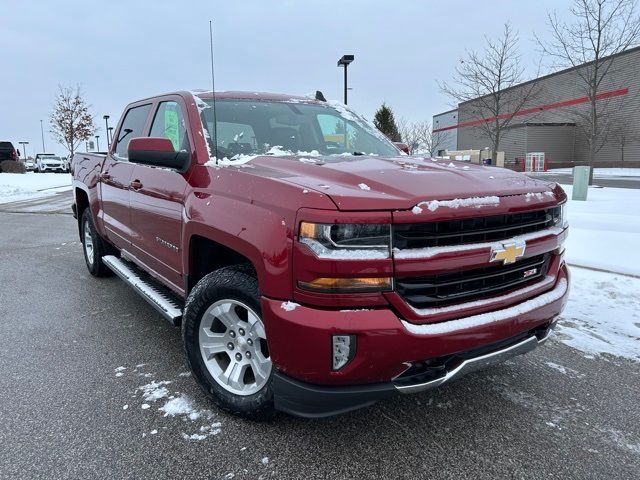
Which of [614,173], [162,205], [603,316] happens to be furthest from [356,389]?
[614,173]

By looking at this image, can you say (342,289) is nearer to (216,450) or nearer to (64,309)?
(216,450)

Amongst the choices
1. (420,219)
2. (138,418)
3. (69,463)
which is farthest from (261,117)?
(69,463)

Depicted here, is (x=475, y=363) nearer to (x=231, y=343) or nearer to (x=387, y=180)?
(x=387, y=180)

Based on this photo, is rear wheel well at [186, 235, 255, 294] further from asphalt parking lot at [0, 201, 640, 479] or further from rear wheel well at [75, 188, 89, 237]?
rear wheel well at [75, 188, 89, 237]

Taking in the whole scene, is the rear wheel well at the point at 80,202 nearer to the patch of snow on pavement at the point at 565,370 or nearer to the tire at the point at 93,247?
the tire at the point at 93,247

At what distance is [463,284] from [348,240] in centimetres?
64

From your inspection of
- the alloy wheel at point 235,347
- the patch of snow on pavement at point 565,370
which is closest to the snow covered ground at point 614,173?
the patch of snow on pavement at point 565,370

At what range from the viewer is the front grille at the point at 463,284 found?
7.04 ft

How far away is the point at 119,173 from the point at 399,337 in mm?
3301

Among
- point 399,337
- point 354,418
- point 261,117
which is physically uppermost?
point 261,117

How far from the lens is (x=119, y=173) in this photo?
436cm

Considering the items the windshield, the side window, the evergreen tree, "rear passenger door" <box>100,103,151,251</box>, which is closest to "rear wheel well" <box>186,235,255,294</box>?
the windshield

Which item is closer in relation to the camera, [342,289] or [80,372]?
[342,289]

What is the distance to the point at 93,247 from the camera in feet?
18.6
